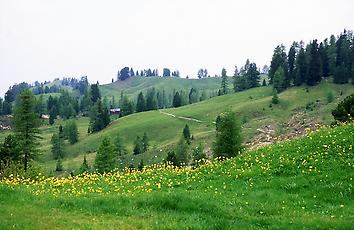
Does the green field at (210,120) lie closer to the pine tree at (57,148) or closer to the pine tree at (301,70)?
the pine tree at (57,148)

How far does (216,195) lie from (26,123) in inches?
1637

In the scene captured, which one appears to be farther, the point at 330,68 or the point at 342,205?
the point at 330,68

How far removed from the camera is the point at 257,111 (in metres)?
137

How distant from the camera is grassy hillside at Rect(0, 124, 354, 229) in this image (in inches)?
501

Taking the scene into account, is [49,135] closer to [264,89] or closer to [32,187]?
[264,89]

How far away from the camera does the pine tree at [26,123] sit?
2045 inches

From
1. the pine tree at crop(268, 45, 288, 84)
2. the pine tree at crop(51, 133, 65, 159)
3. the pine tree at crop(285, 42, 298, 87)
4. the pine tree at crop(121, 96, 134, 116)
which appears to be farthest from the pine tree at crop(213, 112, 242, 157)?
the pine tree at crop(121, 96, 134, 116)

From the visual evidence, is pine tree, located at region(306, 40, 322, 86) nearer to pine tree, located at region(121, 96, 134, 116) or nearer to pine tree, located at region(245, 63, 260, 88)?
pine tree, located at region(245, 63, 260, 88)

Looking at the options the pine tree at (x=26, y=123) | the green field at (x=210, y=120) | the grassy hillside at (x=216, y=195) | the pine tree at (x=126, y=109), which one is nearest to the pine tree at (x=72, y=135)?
the green field at (x=210, y=120)

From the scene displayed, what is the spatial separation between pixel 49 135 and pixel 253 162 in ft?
571

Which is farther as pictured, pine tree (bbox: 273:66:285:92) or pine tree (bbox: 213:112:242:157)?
pine tree (bbox: 273:66:285:92)

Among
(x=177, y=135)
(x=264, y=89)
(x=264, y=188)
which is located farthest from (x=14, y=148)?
(x=264, y=89)

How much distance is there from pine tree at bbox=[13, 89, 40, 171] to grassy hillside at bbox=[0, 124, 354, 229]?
113 ft

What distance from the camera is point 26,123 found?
172 ft
